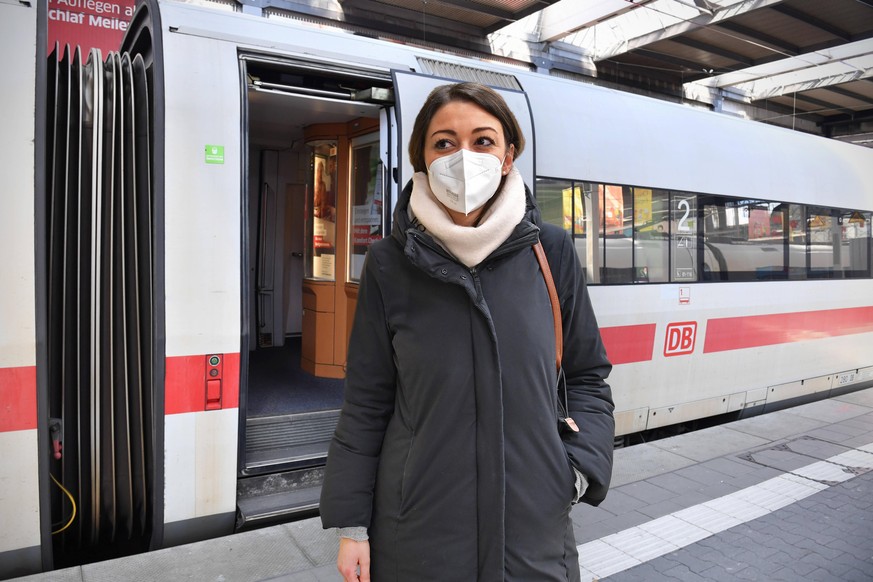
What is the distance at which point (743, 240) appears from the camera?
6.77 metres

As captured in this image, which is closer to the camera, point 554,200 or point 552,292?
point 552,292

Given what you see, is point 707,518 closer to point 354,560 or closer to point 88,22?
point 354,560

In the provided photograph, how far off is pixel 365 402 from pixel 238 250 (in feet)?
7.50

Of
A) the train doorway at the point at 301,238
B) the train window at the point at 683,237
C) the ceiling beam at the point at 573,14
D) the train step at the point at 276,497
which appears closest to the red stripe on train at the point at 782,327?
the train window at the point at 683,237

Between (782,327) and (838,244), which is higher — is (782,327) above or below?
below

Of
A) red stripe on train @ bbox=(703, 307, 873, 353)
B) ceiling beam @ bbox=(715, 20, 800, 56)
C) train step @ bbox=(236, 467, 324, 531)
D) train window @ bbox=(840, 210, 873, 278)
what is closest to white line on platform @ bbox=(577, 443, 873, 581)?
red stripe on train @ bbox=(703, 307, 873, 353)

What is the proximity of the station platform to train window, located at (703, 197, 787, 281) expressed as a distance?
170cm

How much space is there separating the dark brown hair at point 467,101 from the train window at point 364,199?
417cm

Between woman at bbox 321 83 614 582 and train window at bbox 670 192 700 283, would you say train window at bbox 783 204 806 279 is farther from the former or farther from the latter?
woman at bbox 321 83 614 582

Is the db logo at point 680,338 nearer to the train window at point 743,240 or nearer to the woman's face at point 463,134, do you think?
the train window at point 743,240

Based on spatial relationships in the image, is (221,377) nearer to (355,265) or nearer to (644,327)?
(355,265)

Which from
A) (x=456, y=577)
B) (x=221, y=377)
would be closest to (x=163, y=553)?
(x=221, y=377)

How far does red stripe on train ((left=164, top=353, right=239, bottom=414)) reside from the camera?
11.9 feet

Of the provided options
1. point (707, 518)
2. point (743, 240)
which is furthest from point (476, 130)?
point (743, 240)
